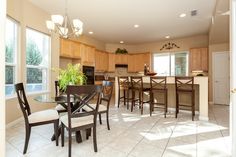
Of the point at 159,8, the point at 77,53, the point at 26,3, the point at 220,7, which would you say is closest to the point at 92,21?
the point at 77,53

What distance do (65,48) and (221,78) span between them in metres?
6.06

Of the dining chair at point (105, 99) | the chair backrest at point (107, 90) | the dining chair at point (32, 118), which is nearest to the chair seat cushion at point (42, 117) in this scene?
the dining chair at point (32, 118)

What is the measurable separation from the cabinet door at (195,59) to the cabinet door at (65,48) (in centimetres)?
509

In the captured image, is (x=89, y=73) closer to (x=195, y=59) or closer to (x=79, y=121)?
(x=79, y=121)

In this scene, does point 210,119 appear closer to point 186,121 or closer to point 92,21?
point 186,121

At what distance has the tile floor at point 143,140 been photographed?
6.77 feet

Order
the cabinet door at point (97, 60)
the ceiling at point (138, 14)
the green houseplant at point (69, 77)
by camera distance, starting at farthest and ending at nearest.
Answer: the cabinet door at point (97, 60), the ceiling at point (138, 14), the green houseplant at point (69, 77)

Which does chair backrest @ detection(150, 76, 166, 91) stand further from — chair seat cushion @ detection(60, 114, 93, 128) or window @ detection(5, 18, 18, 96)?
window @ detection(5, 18, 18, 96)

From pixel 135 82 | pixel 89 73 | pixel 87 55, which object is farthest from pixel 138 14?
pixel 89 73

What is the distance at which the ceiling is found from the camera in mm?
3543

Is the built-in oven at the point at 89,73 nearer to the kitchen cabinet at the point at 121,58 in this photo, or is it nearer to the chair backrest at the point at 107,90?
the kitchen cabinet at the point at 121,58

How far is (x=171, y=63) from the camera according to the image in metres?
7.14

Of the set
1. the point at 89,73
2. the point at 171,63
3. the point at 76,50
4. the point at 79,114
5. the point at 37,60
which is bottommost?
the point at 79,114

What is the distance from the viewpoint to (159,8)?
148 inches
